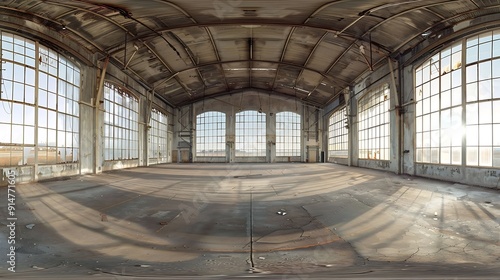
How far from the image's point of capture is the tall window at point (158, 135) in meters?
22.1

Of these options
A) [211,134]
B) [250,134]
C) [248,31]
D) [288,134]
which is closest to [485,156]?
[248,31]

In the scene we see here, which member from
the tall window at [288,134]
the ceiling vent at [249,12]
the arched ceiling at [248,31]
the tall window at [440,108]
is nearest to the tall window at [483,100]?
the tall window at [440,108]

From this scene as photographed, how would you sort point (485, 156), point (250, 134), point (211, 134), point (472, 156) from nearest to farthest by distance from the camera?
point (485, 156) → point (472, 156) → point (250, 134) → point (211, 134)

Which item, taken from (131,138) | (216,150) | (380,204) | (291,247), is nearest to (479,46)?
(380,204)

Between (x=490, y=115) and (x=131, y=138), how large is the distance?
1924 centimetres

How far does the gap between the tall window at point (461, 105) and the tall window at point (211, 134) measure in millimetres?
19594

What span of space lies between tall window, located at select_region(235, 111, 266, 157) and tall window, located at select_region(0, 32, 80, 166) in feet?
57.1

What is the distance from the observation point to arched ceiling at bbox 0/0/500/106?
30.3 ft

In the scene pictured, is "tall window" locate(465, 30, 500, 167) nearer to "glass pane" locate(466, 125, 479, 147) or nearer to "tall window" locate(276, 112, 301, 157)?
"glass pane" locate(466, 125, 479, 147)

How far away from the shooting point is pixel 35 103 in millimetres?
9797

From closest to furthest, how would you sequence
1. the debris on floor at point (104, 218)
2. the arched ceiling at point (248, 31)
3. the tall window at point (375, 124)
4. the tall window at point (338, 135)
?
the debris on floor at point (104, 218) < the arched ceiling at point (248, 31) < the tall window at point (375, 124) < the tall window at point (338, 135)

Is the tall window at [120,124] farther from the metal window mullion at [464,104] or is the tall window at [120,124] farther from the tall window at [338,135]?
the metal window mullion at [464,104]

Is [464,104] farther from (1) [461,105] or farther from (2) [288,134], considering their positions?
(2) [288,134]

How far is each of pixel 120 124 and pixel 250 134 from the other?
14410 millimetres
